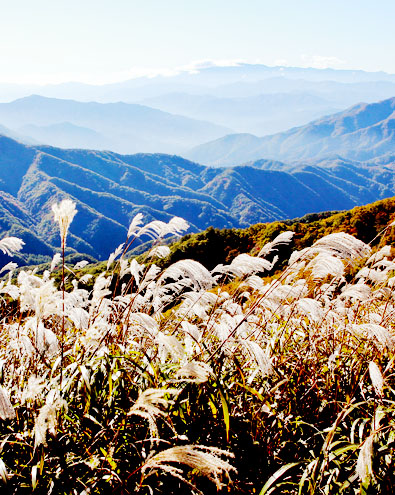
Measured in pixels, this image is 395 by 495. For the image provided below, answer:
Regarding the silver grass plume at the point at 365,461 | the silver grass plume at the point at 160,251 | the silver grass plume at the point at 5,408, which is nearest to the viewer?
the silver grass plume at the point at 365,461

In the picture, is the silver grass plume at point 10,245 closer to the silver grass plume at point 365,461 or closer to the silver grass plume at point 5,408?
the silver grass plume at point 5,408

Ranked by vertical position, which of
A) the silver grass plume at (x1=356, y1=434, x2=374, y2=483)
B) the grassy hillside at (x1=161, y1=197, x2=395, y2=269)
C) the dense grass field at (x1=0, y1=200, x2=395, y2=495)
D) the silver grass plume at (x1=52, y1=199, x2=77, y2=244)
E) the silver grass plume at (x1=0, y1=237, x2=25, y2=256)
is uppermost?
the silver grass plume at (x1=52, y1=199, x2=77, y2=244)

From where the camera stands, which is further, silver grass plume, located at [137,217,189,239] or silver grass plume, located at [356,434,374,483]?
silver grass plume, located at [137,217,189,239]

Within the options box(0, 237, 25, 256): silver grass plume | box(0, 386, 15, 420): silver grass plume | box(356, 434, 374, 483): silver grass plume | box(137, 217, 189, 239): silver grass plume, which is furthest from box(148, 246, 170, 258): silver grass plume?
box(356, 434, 374, 483): silver grass plume

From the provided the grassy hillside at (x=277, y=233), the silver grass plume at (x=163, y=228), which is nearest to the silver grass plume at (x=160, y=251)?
the silver grass plume at (x=163, y=228)

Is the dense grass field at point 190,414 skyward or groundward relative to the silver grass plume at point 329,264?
groundward

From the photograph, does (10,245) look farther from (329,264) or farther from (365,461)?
(365,461)

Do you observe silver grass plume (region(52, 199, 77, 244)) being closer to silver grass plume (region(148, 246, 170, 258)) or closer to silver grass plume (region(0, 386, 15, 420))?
silver grass plume (region(0, 386, 15, 420))

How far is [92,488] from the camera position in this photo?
77.4 inches

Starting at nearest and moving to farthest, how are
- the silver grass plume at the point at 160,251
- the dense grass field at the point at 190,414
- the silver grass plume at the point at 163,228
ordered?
the dense grass field at the point at 190,414, the silver grass plume at the point at 163,228, the silver grass plume at the point at 160,251

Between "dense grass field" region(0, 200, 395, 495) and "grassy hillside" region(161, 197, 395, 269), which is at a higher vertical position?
"dense grass field" region(0, 200, 395, 495)

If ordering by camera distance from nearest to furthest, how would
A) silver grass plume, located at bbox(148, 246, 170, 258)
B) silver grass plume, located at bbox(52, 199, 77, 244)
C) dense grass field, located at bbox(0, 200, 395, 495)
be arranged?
dense grass field, located at bbox(0, 200, 395, 495)
silver grass plume, located at bbox(52, 199, 77, 244)
silver grass plume, located at bbox(148, 246, 170, 258)

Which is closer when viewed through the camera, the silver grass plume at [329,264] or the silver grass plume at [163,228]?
the silver grass plume at [329,264]

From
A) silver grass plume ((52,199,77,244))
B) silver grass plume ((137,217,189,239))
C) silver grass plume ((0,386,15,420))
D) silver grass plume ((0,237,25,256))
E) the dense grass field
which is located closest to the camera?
silver grass plume ((0,386,15,420))
